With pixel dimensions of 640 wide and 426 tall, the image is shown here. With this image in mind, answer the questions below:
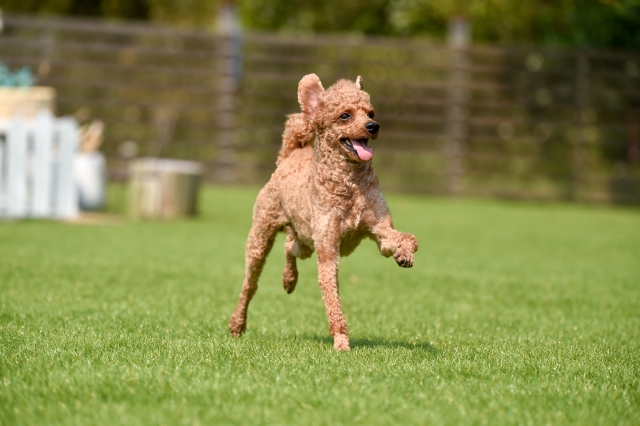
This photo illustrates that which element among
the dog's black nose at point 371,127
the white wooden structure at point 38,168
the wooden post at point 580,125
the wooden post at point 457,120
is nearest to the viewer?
the dog's black nose at point 371,127

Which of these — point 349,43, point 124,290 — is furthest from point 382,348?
point 349,43

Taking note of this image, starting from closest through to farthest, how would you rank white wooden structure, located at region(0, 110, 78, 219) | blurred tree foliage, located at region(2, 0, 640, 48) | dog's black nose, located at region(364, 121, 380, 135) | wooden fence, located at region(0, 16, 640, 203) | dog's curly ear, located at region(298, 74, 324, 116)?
dog's black nose, located at region(364, 121, 380, 135) < dog's curly ear, located at region(298, 74, 324, 116) < white wooden structure, located at region(0, 110, 78, 219) < wooden fence, located at region(0, 16, 640, 203) < blurred tree foliage, located at region(2, 0, 640, 48)

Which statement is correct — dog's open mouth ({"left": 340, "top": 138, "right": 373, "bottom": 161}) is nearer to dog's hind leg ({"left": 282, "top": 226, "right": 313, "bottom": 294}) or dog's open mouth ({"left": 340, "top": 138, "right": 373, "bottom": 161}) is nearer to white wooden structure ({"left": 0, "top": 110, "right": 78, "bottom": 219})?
dog's hind leg ({"left": 282, "top": 226, "right": 313, "bottom": 294})

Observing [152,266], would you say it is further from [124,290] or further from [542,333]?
[542,333]

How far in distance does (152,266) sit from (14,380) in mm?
4291

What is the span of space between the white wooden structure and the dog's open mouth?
304 inches

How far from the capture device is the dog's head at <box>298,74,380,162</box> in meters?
4.79

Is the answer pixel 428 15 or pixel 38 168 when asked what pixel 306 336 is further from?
pixel 428 15

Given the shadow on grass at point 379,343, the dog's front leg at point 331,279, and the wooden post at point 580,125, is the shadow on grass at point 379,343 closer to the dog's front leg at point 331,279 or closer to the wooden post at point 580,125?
the dog's front leg at point 331,279

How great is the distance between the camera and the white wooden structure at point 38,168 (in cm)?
1189

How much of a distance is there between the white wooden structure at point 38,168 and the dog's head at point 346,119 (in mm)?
7518

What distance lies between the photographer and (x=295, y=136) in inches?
217

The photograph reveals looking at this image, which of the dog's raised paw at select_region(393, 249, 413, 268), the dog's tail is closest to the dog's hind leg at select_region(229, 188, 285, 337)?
the dog's tail

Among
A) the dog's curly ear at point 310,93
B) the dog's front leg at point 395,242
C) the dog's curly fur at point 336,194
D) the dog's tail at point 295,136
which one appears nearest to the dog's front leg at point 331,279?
the dog's curly fur at point 336,194
